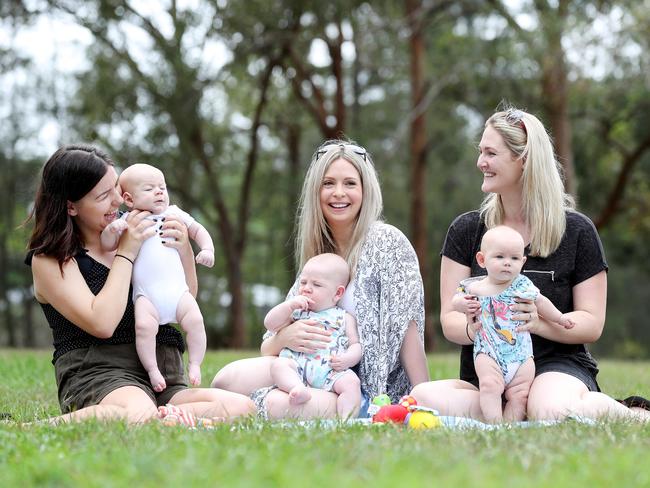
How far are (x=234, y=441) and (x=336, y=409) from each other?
1.37m

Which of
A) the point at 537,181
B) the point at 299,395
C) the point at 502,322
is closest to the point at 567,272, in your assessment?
the point at 537,181

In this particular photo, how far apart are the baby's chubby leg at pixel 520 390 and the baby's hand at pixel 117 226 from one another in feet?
7.46

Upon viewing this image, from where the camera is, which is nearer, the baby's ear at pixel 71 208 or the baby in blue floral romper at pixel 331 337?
the baby's ear at pixel 71 208

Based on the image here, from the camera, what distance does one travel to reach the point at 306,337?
5.16 m

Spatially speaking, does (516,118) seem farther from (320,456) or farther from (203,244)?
(320,456)

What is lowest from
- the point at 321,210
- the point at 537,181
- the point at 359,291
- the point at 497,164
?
the point at 359,291

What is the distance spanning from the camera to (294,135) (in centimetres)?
2466

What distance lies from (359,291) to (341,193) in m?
0.62

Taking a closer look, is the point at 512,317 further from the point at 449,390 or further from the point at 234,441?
the point at 234,441

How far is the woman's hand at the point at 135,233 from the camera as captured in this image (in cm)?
499

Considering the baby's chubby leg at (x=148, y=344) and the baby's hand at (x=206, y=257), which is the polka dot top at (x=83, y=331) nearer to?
the baby's chubby leg at (x=148, y=344)

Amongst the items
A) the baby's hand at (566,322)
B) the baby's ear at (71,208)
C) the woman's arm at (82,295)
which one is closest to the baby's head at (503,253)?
the baby's hand at (566,322)

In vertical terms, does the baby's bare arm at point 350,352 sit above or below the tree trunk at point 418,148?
below

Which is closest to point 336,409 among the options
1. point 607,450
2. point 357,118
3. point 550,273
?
point 550,273
